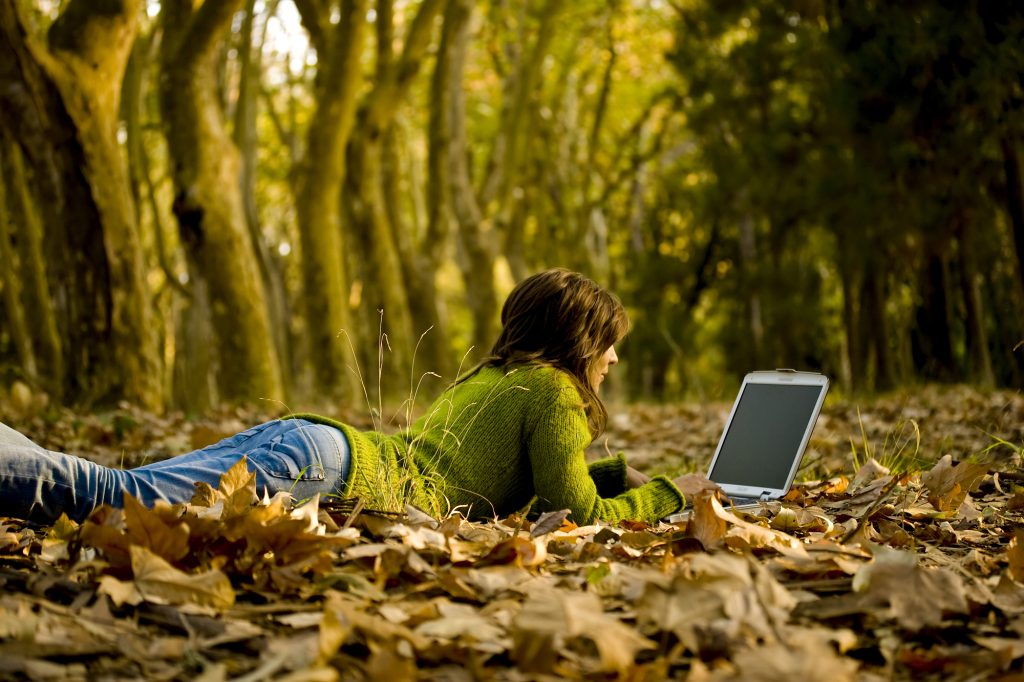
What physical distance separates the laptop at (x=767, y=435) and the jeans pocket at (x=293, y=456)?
1643 millimetres

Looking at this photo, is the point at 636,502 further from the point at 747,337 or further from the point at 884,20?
the point at 747,337

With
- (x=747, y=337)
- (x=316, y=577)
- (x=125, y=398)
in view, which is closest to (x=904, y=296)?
(x=747, y=337)

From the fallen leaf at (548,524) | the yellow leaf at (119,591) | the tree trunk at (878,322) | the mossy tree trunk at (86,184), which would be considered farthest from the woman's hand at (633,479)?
the tree trunk at (878,322)

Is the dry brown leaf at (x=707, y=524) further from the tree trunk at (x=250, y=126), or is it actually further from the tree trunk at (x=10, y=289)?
the tree trunk at (x=10, y=289)

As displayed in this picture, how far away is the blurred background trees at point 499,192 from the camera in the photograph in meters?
8.38

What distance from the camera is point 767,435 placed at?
4.69 meters

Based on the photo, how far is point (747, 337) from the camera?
17.2 meters

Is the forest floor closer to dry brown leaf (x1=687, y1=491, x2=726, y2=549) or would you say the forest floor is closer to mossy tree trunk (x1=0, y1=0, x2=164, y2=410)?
dry brown leaf (x1=687, y1=491, x2=726, y2=549)

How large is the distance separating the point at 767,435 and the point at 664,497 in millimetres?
856

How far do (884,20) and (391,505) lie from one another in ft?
28.2

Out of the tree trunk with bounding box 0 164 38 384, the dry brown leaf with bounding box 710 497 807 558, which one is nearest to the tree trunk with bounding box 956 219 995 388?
the dry brown leaf with bounding box 710 497 807 558

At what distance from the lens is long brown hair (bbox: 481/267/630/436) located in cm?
406

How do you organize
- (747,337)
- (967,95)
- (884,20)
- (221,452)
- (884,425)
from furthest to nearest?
(747,337)
(884,20)
(967,95)
(884,425)
(221,452)

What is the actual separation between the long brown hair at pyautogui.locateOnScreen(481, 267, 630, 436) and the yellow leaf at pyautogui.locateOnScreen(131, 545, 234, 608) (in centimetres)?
171
